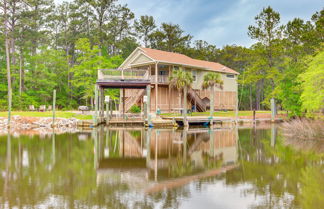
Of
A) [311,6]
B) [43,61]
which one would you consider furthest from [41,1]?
[311,6]

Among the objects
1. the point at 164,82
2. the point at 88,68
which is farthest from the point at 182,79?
the point at 88,68

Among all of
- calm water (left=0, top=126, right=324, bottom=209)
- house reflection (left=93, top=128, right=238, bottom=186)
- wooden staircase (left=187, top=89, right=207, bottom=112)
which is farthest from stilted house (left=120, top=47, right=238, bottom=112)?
calm water (left=0, top=126, right=324, bottom=209)

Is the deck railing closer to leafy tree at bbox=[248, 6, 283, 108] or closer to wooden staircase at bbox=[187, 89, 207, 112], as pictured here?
wooden staircase at bbox=[187, 89, 207, 112]

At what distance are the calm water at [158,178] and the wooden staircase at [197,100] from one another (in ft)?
85.5

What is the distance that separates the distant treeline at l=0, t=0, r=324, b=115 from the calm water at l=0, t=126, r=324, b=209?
20.9 m

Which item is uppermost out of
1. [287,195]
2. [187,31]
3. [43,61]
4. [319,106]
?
[187,31]

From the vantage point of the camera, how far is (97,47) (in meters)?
45.8

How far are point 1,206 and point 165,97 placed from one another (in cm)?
3422

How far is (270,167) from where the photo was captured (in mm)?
12641

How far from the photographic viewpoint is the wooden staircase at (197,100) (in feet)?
142

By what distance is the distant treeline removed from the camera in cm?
4200

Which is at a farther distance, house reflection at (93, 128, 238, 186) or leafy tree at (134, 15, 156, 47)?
leafy tree at (134, 15, 156, 47)

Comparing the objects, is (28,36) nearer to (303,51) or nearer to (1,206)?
(303,51)

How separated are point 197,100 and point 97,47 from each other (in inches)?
669
